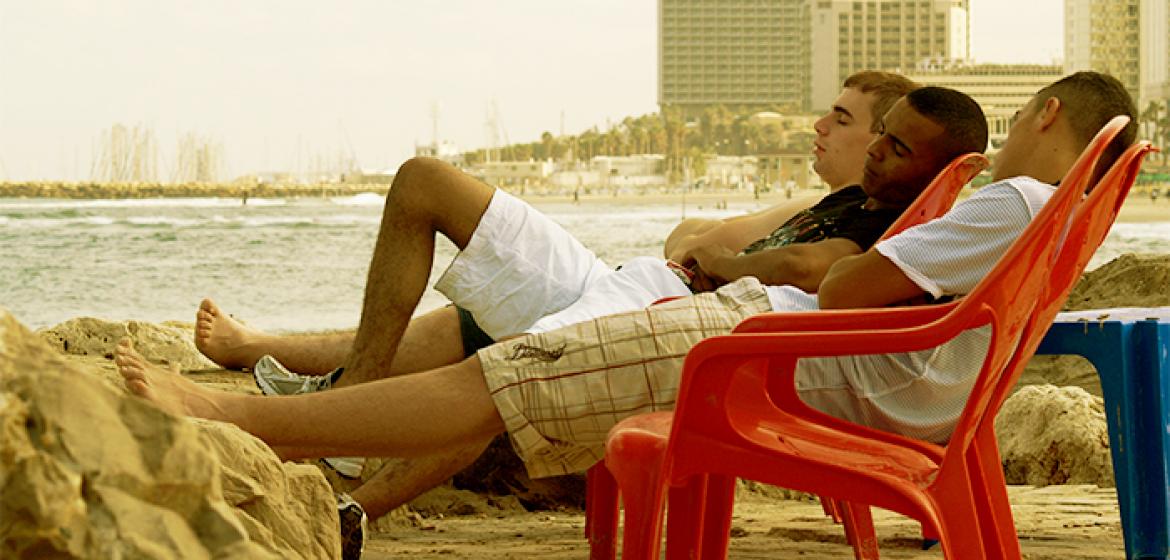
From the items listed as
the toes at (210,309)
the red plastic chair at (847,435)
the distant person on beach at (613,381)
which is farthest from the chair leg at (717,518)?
the toes at (210,309)

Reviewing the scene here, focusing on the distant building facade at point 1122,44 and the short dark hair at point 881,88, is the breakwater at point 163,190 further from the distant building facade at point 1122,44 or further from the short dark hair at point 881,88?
the short dark hair at point 881,88

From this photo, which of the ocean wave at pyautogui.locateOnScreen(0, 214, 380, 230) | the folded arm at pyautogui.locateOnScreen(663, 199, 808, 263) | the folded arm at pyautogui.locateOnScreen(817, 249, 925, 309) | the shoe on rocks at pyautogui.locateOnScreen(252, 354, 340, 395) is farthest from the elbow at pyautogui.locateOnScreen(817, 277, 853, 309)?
the ocean wave at pyautogui.locateOnScreen(0, 214, 380, 230)

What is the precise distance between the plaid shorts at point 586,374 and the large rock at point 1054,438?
1999 millimetres

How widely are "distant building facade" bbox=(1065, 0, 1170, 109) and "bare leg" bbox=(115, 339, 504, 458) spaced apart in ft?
252

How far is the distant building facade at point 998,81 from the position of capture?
260 feet

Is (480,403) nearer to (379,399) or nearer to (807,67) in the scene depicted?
(379,399)

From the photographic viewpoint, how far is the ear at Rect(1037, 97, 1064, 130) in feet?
8.70

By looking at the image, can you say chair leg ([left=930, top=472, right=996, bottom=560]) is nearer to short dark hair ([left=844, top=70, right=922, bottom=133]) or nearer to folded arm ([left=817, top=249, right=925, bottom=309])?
folded arm ([left=817, top=249, right=925, bottom=309])

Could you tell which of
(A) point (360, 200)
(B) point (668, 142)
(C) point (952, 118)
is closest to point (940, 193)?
(C) point (952, 118)

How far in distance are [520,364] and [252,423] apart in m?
0.45

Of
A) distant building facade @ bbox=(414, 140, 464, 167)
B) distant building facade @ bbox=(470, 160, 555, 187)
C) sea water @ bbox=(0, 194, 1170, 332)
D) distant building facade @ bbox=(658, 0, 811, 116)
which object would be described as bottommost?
sea water @ bbox=(0, 194, 1170, 332)

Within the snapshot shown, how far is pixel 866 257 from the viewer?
2398 millimetres

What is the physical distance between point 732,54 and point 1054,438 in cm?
10587

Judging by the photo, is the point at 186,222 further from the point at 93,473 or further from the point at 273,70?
the point at 93,473
